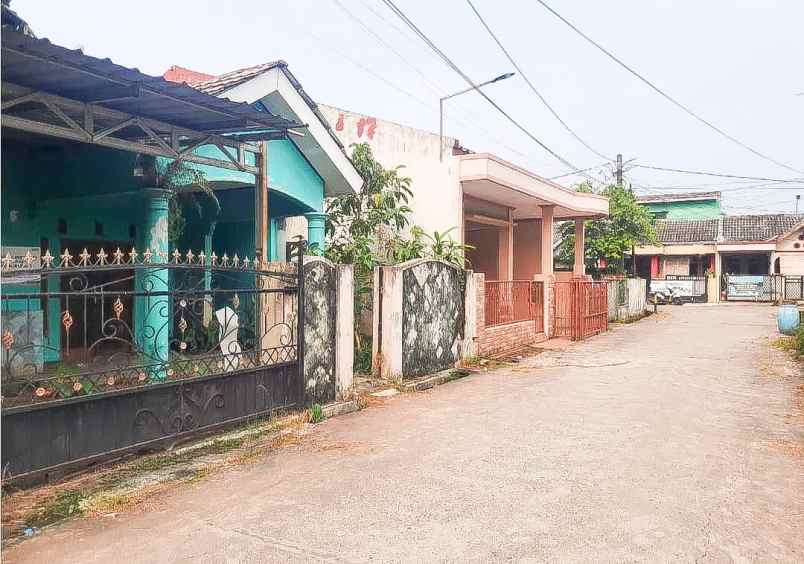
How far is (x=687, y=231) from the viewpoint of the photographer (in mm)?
42531

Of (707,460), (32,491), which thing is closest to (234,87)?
(32,491)

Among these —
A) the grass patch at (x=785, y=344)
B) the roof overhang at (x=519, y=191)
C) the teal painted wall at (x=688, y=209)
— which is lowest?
the grass patch at (x=785, y=344)

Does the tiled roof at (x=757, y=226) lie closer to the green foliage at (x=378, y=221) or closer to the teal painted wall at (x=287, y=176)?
the green foliage at (x=378, y=221)

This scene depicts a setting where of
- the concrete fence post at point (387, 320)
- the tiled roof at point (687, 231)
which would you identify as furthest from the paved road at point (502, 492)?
the tiled roof at point (687, 231)

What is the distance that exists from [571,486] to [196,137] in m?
5.53

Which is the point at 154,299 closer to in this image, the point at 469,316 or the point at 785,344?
the point at 469,316

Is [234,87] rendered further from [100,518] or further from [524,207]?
[524,207]

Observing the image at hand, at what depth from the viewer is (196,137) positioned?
757cm

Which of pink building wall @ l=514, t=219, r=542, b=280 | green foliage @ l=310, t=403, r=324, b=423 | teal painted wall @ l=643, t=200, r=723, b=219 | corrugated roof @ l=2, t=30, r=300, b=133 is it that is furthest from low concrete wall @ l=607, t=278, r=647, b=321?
teal painted wall @ l=643, t=200, r=723, b=219

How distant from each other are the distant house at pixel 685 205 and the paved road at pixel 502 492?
40.0 meters

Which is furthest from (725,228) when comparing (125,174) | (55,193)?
(55,193)

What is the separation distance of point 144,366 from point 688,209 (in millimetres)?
46496

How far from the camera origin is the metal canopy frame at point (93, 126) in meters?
5.78

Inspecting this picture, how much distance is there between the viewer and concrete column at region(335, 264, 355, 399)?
816cm
